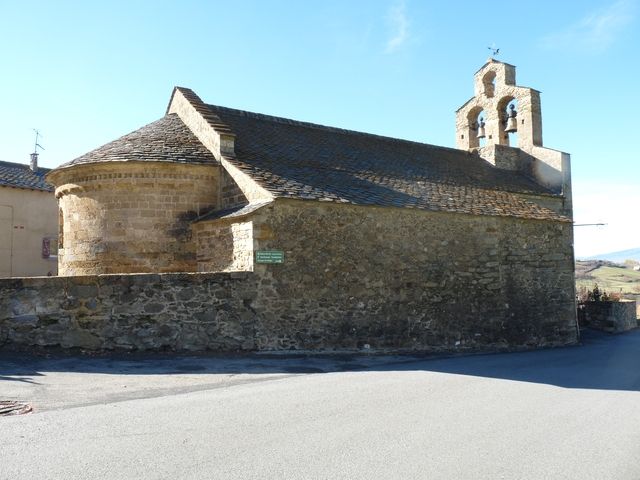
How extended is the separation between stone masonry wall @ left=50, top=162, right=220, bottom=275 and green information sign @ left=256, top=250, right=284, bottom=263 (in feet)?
9.59

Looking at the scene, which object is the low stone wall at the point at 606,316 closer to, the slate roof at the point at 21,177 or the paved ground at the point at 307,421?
the paved ground at the point at 307,421

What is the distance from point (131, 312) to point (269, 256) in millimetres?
2908

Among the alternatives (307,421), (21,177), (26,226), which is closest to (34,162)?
(21,177)

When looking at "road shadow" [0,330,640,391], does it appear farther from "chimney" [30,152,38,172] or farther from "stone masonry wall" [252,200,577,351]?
"chimney" [30,152,38,172]

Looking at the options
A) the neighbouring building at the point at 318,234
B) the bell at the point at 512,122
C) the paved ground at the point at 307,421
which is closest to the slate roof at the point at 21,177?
the neighbouring building at the point at 318,234

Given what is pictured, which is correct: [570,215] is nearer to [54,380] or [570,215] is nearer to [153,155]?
[153,155]

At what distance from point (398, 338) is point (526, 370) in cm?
321

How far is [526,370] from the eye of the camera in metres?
10.3

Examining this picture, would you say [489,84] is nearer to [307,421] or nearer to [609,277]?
[307,421]

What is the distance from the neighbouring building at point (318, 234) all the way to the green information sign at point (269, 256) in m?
0.03

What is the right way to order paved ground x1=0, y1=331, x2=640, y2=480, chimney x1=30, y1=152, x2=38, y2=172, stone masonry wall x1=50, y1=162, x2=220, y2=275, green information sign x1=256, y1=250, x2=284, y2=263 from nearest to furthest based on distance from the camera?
paved ground x1=0, y1=331, x2=640, y2=480, green information sign x1=256, y1=250, x2=284, y2=263, stone masonry wall x1=50, y1=162, x2=220, y2=275, chimney x1=30, y1=152, x2=38, y2=172

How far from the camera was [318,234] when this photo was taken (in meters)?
11.9

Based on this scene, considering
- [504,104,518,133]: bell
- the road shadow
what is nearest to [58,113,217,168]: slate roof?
the road shadow

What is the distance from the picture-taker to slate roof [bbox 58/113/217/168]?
13.2 metres
